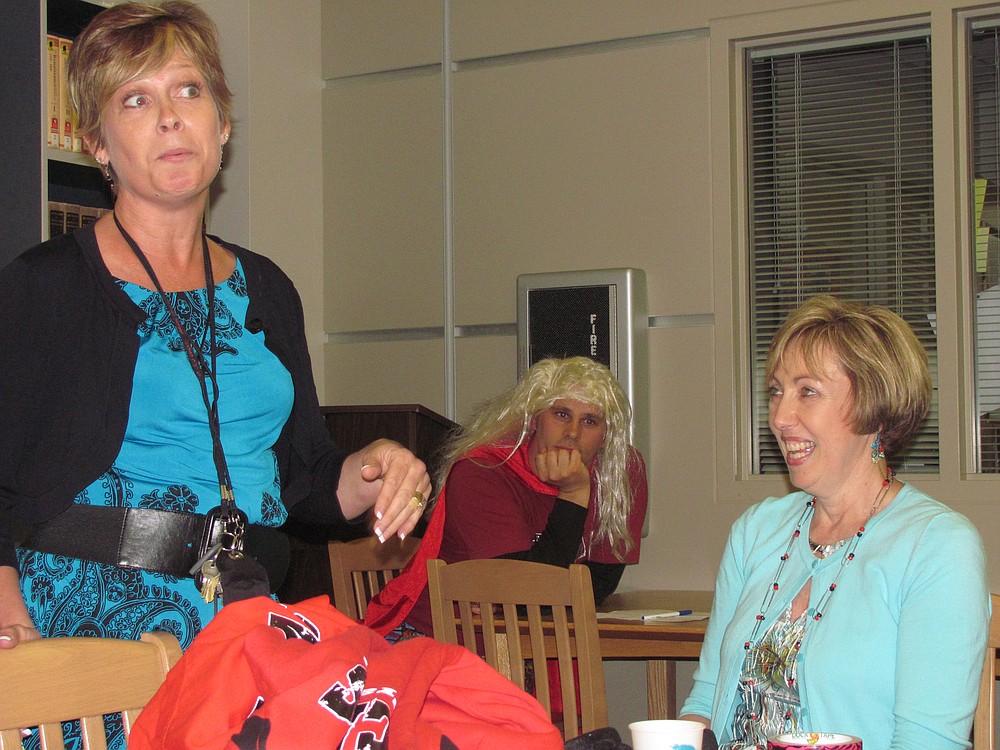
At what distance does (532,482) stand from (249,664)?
275 centimetres

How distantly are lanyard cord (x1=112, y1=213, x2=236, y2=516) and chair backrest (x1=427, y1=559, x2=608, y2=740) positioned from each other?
0.95 metres

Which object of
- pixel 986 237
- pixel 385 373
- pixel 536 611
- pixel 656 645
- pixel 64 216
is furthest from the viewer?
pixel 385 373

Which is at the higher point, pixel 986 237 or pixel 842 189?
pixel 842 189

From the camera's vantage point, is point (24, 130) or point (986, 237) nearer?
point (24, 130)

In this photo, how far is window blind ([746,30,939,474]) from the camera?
3.92m

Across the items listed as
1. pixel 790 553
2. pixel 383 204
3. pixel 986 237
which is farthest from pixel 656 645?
pixel 383 204

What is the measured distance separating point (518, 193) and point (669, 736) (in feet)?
11.4

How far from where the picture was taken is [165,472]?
1.44 m

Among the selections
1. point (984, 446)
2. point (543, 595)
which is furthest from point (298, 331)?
point (984, 446)

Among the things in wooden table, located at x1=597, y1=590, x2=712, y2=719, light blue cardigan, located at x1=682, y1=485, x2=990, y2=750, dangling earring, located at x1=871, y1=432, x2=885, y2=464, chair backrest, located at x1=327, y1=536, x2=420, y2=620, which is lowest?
wooden table, located at x1=597, y1=590, x2=712, y2=719

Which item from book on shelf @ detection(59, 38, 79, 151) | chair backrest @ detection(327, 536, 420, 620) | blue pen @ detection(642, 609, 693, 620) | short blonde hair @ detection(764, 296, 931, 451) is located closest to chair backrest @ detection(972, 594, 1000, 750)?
short blonde hair @ detection(764, 296, 931, 451)

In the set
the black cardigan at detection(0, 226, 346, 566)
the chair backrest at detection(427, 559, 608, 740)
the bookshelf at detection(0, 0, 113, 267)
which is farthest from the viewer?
the bookshelf at detection(0, 0, 113, 267)

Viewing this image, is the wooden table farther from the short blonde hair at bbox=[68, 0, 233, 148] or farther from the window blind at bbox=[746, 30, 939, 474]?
the short blonde hair at bbox=[68, 0, 233, 148]

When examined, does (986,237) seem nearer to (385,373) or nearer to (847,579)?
(385,373)
